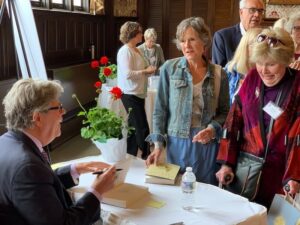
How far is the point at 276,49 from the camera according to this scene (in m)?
1.83

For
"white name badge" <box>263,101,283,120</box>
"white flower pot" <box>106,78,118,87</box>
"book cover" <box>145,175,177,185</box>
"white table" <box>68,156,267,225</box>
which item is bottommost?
"white table" <box>68,156,267,225</box>

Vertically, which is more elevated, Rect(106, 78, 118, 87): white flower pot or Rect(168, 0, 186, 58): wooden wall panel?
Rect(168, 0, 186, 58): wooden wall panel

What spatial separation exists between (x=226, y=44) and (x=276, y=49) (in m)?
1.23

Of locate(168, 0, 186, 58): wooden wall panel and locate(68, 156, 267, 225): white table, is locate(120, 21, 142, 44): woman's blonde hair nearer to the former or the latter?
locate(68, 156, 267, 225): white table

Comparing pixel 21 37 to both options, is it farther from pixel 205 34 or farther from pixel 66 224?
pixel 66 224

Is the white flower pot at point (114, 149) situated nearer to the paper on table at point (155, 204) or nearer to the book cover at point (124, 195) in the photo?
the book cover at point (124, 195)

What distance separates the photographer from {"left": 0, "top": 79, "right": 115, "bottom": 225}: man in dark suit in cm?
127

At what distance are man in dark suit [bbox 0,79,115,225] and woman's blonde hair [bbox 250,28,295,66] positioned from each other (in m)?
0.85

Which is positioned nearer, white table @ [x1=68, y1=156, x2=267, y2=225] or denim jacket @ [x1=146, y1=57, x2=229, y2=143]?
white table @ [x1=68, y1=156, x2=267, y2=225]

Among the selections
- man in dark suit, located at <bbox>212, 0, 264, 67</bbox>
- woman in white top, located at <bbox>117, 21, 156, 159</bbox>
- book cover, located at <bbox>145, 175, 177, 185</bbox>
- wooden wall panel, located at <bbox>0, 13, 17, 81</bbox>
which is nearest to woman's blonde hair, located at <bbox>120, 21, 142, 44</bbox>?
woman in white top, located at <bbox>117, 21, 156, 159</bbox>

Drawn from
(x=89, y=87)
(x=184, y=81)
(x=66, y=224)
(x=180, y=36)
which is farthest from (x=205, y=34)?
(x=89, y=87)

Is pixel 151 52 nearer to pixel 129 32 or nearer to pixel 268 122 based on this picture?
pixel 129 32

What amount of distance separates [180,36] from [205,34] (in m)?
0.13

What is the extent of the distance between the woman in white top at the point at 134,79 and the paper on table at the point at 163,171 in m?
2.30
